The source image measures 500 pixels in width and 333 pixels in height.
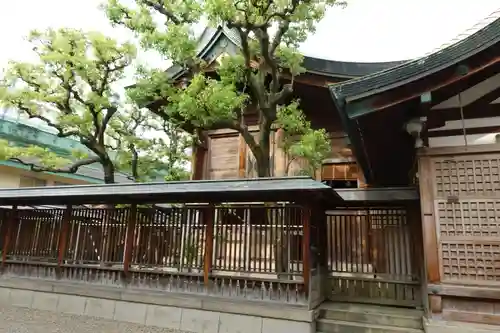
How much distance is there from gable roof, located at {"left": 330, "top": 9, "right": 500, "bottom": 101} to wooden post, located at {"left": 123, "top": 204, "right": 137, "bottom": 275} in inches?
185

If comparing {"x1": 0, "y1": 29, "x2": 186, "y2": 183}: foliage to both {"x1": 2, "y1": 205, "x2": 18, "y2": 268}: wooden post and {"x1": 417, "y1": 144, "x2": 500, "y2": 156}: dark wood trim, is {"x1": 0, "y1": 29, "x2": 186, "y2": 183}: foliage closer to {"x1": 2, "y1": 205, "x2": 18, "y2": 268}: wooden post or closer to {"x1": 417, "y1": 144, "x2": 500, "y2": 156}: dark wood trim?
{"x1": 2, "y1": 205, "x2": 18, "y2": 268}: wooden post

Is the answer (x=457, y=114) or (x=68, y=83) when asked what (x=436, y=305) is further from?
(x=68, y=83)

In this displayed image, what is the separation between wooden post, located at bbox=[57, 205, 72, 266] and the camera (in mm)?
7887

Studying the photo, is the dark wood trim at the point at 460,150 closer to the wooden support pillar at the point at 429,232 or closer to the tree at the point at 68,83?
the wooden support pillar at the point at 429,232

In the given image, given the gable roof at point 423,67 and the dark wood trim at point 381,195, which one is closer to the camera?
the gable roof at point 423,67

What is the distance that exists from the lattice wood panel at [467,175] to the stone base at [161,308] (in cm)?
288

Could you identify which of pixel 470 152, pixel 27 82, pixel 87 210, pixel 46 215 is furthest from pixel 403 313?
pixel 27 82

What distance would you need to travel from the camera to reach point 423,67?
16.2 feet

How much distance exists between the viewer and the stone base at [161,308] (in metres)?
5.90

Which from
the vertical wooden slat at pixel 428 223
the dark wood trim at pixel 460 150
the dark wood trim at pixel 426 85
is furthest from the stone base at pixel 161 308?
the dark wood trim at pixel 426 85

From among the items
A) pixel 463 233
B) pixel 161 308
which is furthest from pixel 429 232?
pixel 161 308

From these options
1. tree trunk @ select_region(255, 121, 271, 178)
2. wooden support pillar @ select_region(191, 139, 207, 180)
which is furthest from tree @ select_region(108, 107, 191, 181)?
tree trunk @ select_region(255, 121, 271, 178)

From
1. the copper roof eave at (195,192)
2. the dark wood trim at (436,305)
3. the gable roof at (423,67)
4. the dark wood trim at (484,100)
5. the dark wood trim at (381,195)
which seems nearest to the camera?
the gable roof at (423,67)

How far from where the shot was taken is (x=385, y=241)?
7.23 meters
